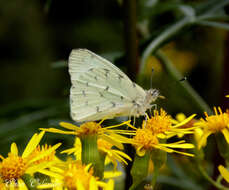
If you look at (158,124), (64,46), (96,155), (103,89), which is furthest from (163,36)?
(64,46)

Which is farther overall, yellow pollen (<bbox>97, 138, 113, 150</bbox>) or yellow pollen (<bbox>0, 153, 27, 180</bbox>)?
yellow pollen (<bbox>97, 138, 113, 150</bbox>)

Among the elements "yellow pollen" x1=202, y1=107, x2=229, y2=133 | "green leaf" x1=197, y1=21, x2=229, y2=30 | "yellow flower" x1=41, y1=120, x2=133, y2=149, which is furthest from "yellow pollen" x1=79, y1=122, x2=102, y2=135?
"green leaf" x1=197, y1=21, x2=229, y2=30

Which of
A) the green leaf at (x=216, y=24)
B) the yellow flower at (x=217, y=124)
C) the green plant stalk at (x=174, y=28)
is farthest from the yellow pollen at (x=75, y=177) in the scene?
Result: the green leaf at (x=216, y=24)

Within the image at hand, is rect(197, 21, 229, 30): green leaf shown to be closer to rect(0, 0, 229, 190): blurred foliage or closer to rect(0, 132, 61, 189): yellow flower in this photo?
rect(0, 0, 229, 190): blurred foliage

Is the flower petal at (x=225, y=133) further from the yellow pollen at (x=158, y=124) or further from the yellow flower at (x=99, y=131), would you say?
the yellow flower at (x=99, y=131)

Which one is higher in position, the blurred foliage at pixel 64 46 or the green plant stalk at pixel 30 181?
the blurred foliage at pixel 64 46

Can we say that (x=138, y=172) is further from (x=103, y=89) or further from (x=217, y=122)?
(x=103, y=89)

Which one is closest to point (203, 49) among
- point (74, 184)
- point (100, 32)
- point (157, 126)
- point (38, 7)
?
point (100, 32)
